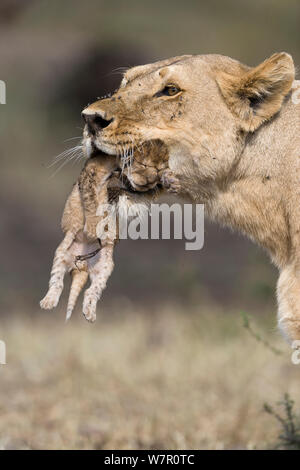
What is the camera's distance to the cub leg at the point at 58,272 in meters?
3.27

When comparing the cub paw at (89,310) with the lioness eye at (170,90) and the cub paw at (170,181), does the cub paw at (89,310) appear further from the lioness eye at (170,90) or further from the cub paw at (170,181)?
the lioness eye at (170,90)

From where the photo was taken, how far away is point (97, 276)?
11.1ft

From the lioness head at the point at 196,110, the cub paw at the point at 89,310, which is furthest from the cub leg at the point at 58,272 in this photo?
the lioness head at the point at 196,110

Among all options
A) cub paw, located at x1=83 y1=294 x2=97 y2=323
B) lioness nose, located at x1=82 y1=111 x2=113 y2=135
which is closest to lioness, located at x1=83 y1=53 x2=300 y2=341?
lioness nose, located at x1=82 y1=111 x2=113 y2=135

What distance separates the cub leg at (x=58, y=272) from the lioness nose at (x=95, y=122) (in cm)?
40

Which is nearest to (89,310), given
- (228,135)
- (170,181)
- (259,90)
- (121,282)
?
(170,181)

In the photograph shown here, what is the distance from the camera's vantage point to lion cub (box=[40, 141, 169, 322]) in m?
3.44

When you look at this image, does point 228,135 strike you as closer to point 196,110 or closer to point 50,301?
point 196,110

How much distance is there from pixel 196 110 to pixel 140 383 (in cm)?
237

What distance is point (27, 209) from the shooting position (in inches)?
411

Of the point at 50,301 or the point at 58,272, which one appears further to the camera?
the point at 58,272

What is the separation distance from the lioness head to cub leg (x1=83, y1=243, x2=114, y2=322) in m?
0.29

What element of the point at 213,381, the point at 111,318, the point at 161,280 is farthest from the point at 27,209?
the point at 213,381

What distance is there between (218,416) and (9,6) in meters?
5.85
